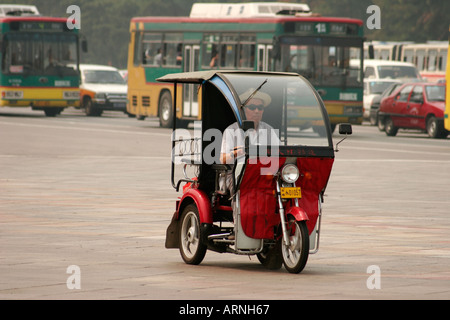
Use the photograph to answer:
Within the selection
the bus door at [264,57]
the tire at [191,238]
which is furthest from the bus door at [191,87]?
the tire at [191,238]

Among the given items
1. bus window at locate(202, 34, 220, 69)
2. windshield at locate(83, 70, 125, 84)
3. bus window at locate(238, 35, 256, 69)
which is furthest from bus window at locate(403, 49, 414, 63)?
bus window at locate(238, 35, 256, 69)

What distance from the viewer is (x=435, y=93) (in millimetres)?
32125

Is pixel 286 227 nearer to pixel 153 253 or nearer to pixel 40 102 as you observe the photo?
pixel 153 253

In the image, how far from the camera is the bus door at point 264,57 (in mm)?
31328

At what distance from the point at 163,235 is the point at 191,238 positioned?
72.0 inches

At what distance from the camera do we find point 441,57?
4956cm

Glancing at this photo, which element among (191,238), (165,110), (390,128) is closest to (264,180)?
(191,238)

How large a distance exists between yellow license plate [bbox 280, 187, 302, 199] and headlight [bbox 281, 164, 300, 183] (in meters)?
0.06

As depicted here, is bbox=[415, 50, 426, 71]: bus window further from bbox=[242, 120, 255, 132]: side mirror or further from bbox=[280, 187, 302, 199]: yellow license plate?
bbox=[242, 120, 255, 132]: side mirror

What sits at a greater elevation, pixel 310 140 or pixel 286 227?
pixel 310 140

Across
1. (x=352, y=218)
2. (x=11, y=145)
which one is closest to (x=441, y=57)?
(x=11, y=145)

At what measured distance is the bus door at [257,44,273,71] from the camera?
103 feet

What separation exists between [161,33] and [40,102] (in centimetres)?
499
